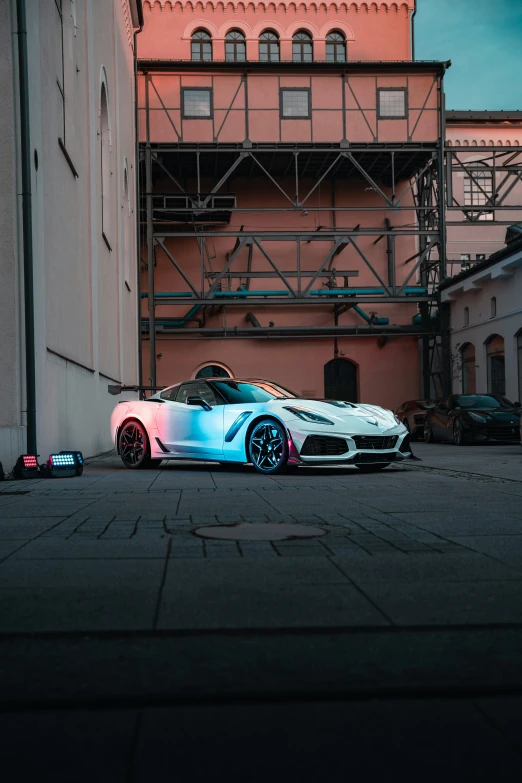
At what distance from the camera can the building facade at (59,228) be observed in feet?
35.4

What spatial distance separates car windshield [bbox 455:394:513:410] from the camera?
22883 mm

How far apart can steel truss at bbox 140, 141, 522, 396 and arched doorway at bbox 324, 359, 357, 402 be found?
155cm

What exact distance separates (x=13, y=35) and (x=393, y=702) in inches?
420

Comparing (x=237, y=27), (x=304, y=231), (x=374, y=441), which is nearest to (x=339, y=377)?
(x=304, y=231)

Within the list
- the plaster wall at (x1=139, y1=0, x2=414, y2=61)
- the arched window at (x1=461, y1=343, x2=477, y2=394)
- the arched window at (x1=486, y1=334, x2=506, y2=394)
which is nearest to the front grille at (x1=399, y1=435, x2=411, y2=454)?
the arched window at (x1=486, y1=334, x2=506, y2=394)

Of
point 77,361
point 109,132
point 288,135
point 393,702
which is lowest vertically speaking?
point 393,702

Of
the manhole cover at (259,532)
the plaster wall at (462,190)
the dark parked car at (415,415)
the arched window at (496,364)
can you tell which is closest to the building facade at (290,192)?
the arched window at (496,364)

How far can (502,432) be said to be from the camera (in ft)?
71.4

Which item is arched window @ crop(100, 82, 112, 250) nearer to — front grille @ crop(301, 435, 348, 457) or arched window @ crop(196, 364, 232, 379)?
front grille @ crop(301, 435, 348, 457)

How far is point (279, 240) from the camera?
3512cm

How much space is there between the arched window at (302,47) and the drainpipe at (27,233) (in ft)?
95.7

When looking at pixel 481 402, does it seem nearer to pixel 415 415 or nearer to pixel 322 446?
pixel 415 415

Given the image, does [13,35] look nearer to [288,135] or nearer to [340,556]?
[340,556]

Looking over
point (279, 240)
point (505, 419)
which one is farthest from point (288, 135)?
point (505, 419)
